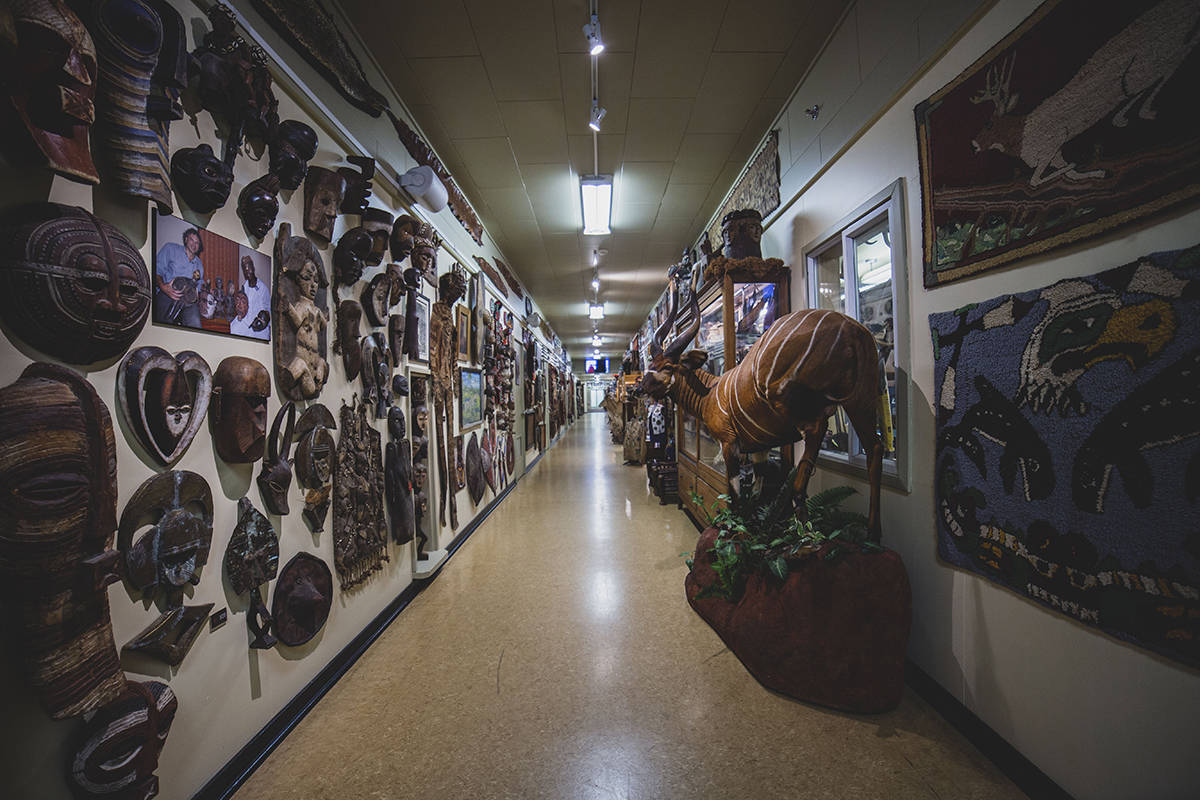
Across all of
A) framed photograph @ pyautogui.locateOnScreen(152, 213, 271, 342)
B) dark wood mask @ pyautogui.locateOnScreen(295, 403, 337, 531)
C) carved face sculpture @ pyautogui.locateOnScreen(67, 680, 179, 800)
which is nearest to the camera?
carved face sculpture @ pyautogui.locateOnScreen(67, 680, 179, 800)

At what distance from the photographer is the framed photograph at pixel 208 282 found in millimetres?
1234

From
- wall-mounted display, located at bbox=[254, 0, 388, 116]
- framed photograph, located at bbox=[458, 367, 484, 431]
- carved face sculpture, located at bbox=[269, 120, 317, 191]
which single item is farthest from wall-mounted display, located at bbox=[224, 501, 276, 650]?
framed photograph, located at bbox=[458, 367, 484, 431]

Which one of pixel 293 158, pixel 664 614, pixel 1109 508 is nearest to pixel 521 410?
pixel 664 614

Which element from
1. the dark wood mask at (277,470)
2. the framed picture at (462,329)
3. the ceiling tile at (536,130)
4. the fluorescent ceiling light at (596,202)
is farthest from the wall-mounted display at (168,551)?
the fluorescent ceiling light at (596,202)

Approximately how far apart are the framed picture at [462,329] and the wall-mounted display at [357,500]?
1.82 meters

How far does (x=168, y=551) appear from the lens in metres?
1.21

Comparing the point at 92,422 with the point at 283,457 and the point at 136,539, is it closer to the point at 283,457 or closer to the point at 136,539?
the point at 136,539

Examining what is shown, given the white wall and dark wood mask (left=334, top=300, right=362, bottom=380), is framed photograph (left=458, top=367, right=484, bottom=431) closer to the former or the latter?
dark wood mask (left=334, top=300, right=362, bottom=380)

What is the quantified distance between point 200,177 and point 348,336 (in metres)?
0.92

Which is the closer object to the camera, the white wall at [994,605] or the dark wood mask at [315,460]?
the white wall at [994,605]

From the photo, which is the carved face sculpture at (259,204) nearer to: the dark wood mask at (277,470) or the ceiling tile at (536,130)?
the dark wood mask at (277,470)

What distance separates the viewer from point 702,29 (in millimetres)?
2461

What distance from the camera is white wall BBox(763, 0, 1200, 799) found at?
1043mm

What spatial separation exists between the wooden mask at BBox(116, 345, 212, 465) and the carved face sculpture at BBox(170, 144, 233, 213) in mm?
493
